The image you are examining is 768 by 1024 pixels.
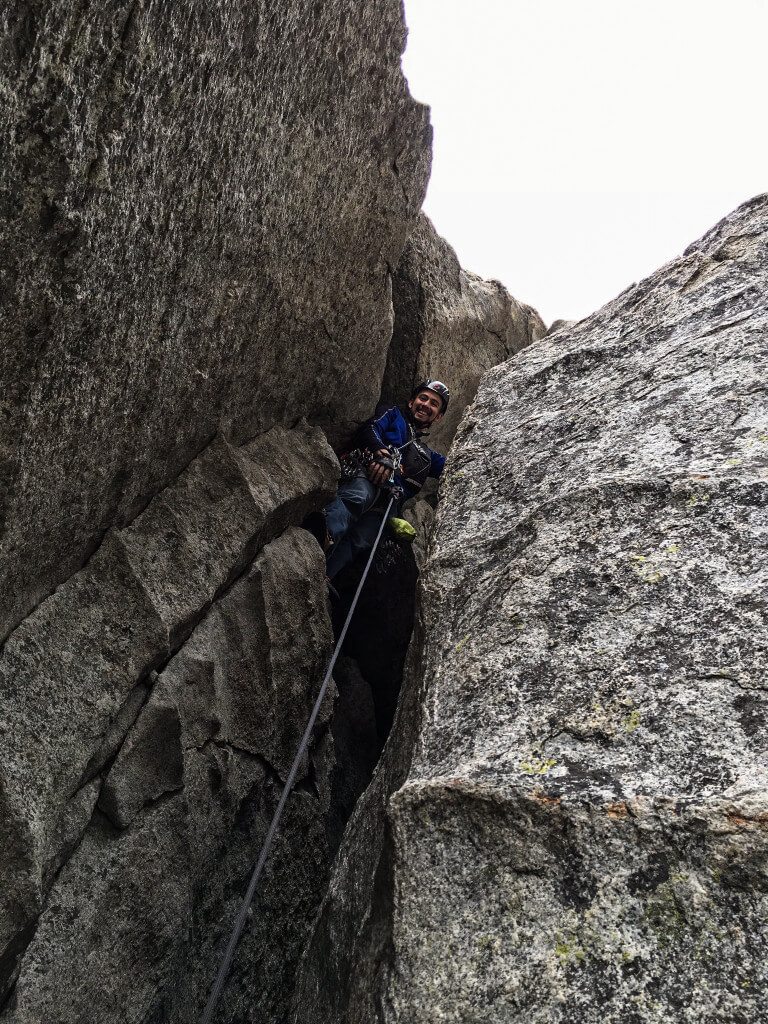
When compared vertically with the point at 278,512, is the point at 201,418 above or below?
above

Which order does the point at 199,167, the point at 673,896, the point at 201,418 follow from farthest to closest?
the point at 201,418
the point at 199,167
the point at 673,896

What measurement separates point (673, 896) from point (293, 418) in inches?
256

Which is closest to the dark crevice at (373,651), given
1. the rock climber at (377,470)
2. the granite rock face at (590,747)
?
the rock climber at (377,470)

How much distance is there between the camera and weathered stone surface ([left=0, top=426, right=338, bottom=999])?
5.17 metres

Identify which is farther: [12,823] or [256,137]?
[256,137]

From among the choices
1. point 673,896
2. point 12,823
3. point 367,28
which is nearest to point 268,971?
point 12,823

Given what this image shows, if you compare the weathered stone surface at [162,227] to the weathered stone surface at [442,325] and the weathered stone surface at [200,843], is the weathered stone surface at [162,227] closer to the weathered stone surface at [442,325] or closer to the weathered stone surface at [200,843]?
the weathered stone surface at [200,843]

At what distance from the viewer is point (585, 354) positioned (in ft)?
25.0

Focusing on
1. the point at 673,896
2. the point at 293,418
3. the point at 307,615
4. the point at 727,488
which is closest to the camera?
the point at 673,896

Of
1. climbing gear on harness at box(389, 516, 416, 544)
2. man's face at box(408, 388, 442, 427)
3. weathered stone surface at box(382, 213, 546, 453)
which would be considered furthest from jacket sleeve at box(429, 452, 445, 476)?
weathered stone surface at box(382, 213, 546, 453)

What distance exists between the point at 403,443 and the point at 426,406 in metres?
0.62

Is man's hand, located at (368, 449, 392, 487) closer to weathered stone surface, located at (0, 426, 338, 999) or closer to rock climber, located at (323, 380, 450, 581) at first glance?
rock climber, located at (323, 380, 450, 581)

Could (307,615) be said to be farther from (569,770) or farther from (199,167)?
(569,770)

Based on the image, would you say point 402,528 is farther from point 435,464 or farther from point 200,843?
point 200,843
